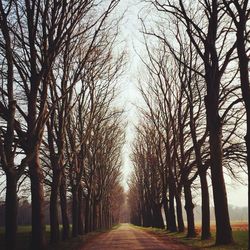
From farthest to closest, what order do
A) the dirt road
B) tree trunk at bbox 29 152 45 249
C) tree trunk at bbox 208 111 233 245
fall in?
1. the dirt road
2. tree trunk at bbox 208 111 233 245
3. tree trunk at bbox 29 152 45 249

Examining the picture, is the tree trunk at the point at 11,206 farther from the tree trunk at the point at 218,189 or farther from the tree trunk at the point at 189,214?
the tree trunk at the point at 189,214

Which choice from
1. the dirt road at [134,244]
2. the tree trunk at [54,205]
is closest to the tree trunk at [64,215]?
the dirt road at [134,244]

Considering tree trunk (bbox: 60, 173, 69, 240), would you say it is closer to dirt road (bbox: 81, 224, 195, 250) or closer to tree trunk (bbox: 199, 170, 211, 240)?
dirt road (bbox: 81, 224, 195, 250)

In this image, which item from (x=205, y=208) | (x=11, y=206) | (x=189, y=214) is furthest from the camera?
(x=189, y=214)

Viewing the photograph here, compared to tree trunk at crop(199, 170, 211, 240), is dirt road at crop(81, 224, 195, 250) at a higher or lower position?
lower

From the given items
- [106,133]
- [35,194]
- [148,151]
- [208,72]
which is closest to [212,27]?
[208,72]

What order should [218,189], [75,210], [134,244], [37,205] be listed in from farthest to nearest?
[75,210]
[134,244]
[218,189]
[37,205]

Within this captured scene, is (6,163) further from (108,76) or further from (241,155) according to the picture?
(241,155)

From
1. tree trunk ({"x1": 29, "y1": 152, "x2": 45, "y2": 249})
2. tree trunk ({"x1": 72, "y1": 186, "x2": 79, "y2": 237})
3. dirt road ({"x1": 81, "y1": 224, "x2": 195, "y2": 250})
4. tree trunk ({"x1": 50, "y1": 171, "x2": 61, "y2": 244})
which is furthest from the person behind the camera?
tree trunk ({"x1": 72, "y1": 186, "x2": 79, "y2": 237})

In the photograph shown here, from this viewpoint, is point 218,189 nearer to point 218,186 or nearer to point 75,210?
point 218,186

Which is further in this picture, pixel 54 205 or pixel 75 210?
pixel 75 210

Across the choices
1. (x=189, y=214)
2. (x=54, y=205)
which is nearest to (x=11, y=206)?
(x=54, y=205)

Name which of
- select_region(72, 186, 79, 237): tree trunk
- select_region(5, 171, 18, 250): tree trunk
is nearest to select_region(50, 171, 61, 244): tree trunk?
select_region(72, 186, 79, 237): tree trunk

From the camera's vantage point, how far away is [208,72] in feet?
60.8
